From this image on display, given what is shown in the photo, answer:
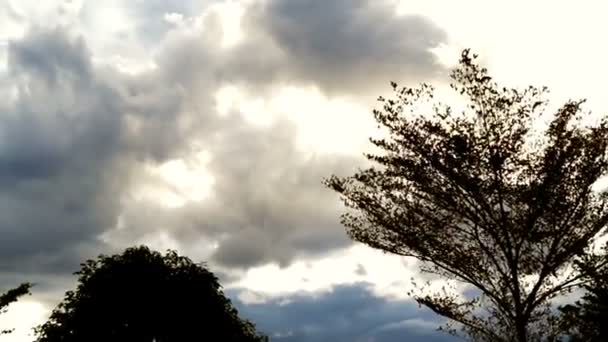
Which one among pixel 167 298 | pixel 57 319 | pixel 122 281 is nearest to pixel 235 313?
pixel 167 298

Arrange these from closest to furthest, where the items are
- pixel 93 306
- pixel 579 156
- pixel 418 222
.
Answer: pixel 579 156 → pixel 418 222 → pixel 93 306

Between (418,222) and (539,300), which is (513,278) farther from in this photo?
(418,222)

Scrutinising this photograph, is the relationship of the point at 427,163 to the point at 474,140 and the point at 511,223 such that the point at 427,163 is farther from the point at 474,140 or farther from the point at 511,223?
the point at 511,223

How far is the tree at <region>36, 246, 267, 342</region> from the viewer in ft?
127

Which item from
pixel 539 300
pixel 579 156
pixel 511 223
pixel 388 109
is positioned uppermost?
pixel 388 109

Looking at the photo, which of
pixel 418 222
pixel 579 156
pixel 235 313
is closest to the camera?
pixel 579 156

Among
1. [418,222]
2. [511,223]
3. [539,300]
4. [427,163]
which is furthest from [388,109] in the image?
[539,300]

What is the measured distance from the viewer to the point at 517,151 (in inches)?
906

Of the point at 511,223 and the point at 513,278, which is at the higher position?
the point at 511,223

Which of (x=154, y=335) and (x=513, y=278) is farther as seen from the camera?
(x=154, y=335)

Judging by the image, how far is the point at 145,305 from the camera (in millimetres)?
39688

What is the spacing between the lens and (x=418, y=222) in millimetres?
23875

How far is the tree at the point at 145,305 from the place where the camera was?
3862cm

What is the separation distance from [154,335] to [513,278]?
23.3m
